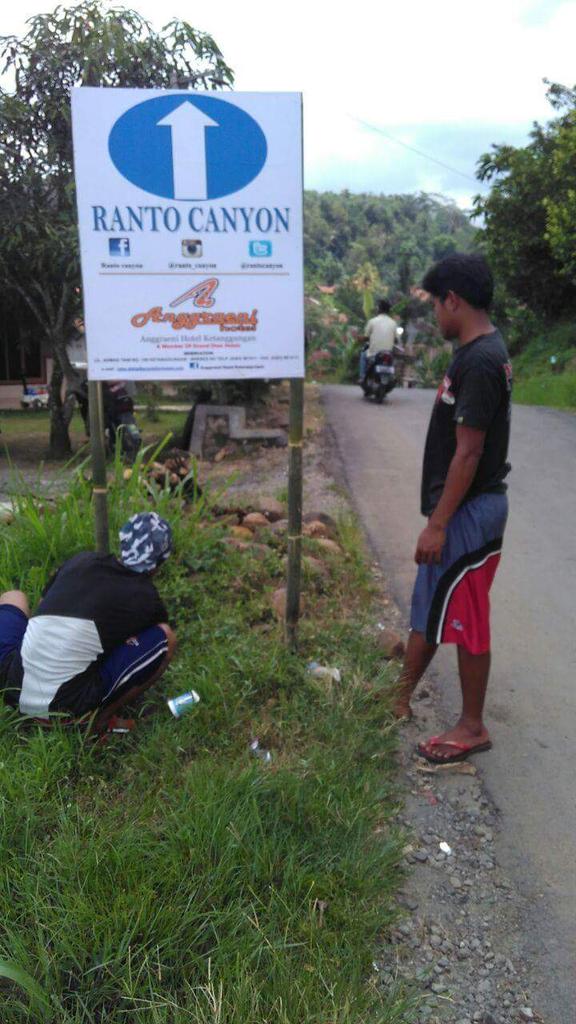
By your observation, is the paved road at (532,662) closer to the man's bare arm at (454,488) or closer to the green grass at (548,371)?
the man's bare arm at (454,488)

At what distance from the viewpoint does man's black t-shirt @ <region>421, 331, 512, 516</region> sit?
2.83 meters

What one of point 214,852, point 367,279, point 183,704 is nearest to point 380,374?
point 183,704

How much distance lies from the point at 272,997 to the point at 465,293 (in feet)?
7.38

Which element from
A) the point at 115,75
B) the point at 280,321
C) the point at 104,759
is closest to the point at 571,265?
the point at 115,75

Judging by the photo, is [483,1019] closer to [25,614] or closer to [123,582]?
[123,582]

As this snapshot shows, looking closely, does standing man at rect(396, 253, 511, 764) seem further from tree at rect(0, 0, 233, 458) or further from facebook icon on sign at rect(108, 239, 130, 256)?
tree at rect(0, 0, 233, 458)

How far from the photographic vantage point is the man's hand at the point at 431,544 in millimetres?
3004

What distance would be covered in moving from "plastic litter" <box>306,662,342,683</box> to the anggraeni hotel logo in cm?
144

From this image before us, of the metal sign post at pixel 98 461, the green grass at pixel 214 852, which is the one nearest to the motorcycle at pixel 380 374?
the green grass at pixel 214 852

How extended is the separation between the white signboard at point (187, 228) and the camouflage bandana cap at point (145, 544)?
59cm

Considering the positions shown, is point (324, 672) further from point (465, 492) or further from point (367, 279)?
point (367, 279)

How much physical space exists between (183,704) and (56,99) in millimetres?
6763

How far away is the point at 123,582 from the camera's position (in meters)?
3.15

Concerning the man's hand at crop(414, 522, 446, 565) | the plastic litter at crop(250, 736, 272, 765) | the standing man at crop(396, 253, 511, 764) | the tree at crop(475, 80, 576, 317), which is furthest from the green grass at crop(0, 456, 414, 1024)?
the tree at crop(475, 80, 576, 317)
